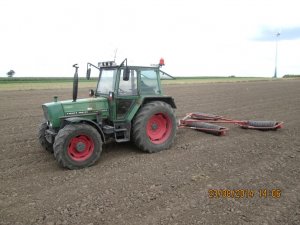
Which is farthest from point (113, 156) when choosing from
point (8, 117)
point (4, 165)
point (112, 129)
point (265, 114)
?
point (265, 114)

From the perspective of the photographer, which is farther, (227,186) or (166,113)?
(166,113)

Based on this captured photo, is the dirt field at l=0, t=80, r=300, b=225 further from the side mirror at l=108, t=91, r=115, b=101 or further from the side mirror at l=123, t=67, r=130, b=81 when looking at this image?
the side mirror at l=123, t=67, r=130, b=81

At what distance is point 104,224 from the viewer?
4.25m

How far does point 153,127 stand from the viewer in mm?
7555

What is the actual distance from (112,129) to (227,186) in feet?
8.90

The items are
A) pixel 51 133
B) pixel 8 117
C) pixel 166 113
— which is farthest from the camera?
pixel 8 117

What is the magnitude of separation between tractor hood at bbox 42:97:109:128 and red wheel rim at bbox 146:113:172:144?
3.51 ft

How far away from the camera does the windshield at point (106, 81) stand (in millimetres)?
7216

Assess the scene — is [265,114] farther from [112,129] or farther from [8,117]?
[8,117]

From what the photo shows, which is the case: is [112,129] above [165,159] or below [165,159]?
above

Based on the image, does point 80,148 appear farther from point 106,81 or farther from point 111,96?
point 106,81

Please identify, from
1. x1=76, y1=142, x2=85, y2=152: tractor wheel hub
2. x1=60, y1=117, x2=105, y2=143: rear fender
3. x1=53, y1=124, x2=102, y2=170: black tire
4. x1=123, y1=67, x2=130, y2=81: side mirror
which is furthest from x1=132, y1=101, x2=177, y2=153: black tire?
x1=76, y1=142, x2=85, y2=152: tractor wheel hub

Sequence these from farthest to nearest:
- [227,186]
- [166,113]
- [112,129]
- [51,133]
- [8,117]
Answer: [8,117] < [166,113] < [112,129] < [51,133] < [227,186]
